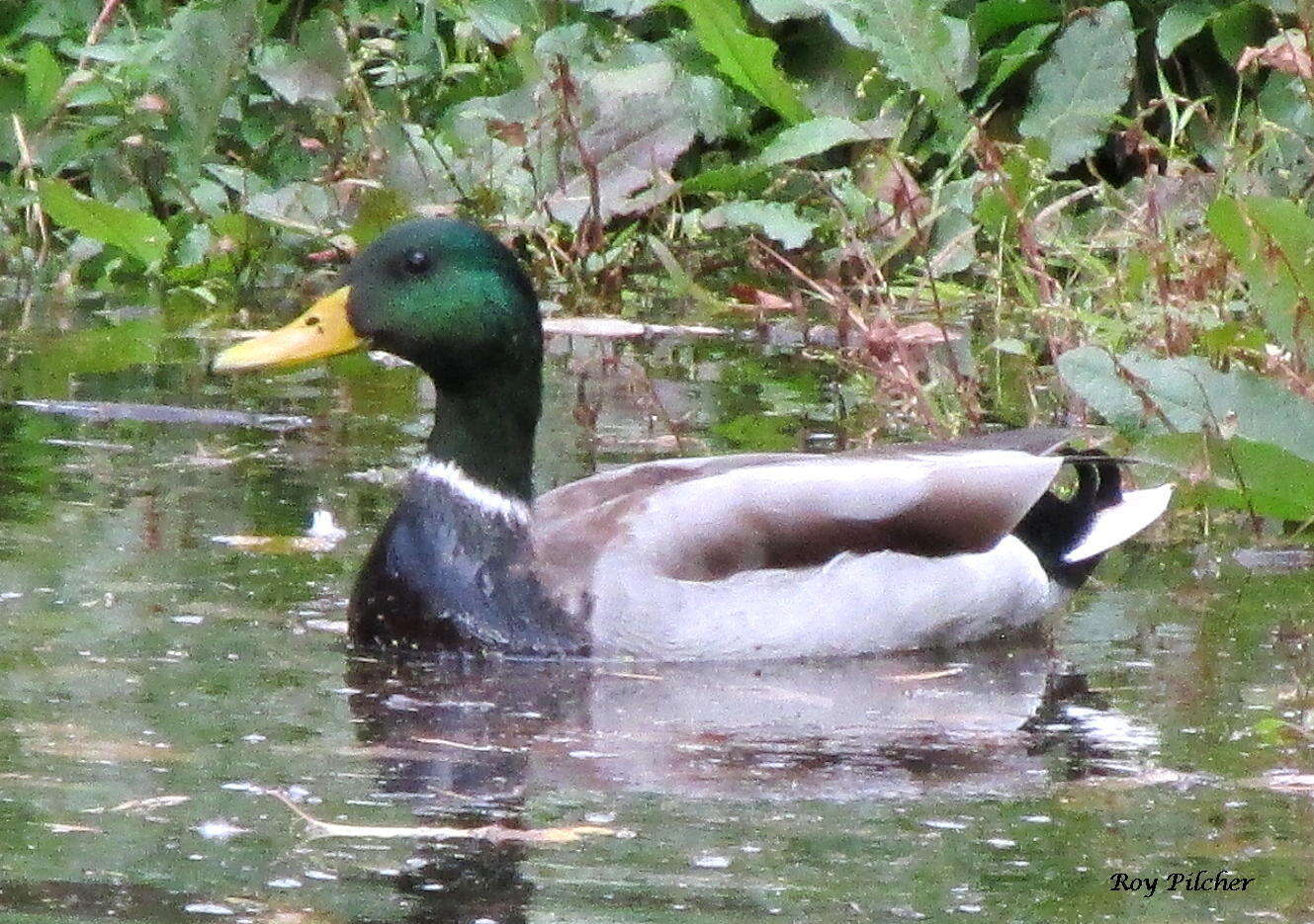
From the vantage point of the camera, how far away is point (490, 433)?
19.7 feet

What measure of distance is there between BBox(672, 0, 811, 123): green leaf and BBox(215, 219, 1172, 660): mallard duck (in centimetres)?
400

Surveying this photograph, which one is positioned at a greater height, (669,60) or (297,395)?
(669,60)

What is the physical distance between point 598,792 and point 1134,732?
1.05 m

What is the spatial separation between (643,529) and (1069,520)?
1.04 m

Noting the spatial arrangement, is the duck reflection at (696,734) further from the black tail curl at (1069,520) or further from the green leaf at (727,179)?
the green leaf at (727,179)

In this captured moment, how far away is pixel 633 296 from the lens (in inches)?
392

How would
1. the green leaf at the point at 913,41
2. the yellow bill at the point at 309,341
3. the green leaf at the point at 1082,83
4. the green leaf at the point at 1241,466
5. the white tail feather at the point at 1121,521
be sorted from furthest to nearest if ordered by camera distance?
the green leaf at the point at 1082,83, the green leaf at the point at 913,41, the green leaf at the point at 1241,466, the white tail feather at the point at 1121,521, the yellow bill at the point at 309,341

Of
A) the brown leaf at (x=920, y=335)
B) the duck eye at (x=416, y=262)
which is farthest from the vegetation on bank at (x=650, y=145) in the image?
the duck eye at (x=416, y=262)

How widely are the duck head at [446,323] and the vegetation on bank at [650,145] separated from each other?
7.31 ft

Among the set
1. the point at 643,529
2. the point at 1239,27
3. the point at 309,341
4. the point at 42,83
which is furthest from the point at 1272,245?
the point at 42,83

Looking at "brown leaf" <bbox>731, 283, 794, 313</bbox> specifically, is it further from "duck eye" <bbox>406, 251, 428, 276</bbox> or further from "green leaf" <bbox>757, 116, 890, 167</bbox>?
"duck eye" <bbox>406, 251, 428, 276</bbox>

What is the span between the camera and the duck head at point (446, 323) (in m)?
5.93

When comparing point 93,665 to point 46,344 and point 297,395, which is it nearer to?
point 297,395

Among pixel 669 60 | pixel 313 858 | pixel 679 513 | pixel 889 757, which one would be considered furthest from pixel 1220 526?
pixel 669 60
